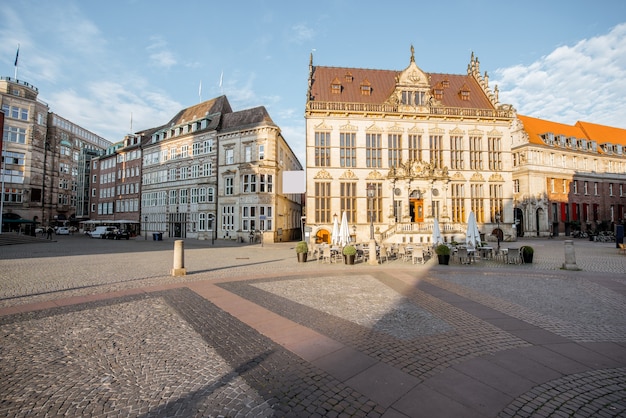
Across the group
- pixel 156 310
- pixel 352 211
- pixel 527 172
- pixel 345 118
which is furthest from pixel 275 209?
pixel 527 172

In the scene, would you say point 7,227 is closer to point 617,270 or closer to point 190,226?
point 190,226

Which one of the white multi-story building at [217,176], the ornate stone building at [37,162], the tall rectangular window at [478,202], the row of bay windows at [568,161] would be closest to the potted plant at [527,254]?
the tall rectangular window at [478,202]

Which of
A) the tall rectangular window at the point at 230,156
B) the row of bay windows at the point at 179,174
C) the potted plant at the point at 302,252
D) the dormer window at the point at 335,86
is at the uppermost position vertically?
the dormer window at the point at 335,86

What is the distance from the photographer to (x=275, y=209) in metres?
36.2

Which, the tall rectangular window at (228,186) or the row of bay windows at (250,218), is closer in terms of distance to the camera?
the row of bay windows at (250,218)

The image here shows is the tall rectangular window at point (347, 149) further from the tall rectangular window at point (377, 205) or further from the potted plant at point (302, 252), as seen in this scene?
the potted plant at point (302, 252)

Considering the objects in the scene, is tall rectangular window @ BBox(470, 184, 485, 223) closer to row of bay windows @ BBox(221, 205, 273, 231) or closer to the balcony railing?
the balcony railing

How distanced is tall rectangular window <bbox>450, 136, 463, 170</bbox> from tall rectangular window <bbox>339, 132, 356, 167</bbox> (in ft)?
33.8

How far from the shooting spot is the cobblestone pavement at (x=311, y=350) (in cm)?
344

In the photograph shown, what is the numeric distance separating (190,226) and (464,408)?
139 feet

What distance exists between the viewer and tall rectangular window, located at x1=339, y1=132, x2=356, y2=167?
97.5ft

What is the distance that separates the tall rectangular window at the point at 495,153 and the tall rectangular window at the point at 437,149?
5.44m

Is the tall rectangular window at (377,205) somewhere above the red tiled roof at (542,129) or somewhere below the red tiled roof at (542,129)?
below

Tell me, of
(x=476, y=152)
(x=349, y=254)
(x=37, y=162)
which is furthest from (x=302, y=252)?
(x=37, y=162)
